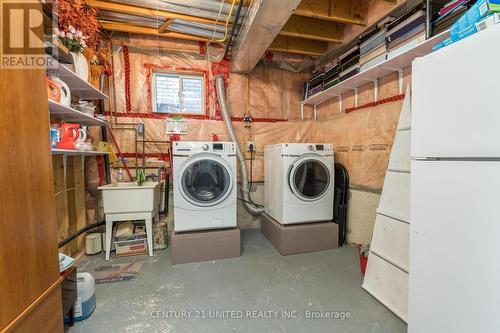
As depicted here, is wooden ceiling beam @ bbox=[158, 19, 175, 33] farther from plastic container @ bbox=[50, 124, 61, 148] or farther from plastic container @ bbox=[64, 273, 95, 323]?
plastic container @ bbox=[64, 273, 95, 323]

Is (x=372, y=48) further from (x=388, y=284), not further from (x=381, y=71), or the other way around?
(x=388, y=284)

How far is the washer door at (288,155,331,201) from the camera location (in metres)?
2.58

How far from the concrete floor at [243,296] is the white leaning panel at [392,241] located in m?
0.37

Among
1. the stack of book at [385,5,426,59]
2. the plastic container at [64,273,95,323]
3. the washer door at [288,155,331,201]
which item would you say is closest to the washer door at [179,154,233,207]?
the washer door at [288,155,331,201]

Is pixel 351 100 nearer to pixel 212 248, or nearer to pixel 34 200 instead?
pixel 212 248

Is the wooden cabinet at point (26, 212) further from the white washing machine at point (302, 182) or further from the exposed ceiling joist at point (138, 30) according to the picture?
the white washing machine at point (302, 182)

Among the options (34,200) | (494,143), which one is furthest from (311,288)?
(34,200)

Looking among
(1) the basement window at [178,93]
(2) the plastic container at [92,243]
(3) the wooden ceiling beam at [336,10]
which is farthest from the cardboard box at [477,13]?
(2) the plastic container at [92,243]

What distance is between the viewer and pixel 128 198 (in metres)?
2.39

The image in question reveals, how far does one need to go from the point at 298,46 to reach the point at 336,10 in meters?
0.73

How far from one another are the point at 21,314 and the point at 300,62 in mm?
3755

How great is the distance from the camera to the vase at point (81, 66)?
6.61ft

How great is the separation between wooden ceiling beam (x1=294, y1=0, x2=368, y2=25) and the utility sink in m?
2.40

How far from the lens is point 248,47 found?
2469 millimetres
